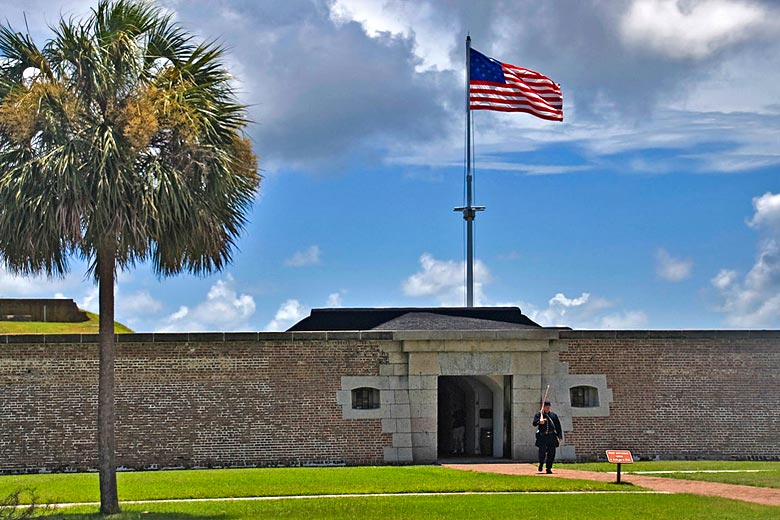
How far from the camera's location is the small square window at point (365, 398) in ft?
83.7

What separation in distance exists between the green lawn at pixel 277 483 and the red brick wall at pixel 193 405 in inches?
49.3

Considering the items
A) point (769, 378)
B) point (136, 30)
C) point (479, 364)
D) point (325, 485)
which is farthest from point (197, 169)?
point (769, 378)

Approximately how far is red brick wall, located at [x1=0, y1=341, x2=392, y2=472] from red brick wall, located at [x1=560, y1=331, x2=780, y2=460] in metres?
4.95

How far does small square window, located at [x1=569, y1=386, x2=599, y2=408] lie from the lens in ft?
85.6

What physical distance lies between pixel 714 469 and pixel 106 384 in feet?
43.4

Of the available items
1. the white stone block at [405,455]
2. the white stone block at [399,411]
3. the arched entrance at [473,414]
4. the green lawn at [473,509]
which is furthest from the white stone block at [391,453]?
the green lawn at [473,509]

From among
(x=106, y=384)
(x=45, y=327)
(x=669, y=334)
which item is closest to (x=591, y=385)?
(x=669, y=334)

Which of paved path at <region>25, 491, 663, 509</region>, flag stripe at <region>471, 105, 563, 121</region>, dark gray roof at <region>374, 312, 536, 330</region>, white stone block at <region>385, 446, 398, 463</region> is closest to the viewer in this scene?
paved path at <region>25, 491, 663, 509</region>

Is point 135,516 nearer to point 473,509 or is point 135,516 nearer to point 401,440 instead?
point 473,509

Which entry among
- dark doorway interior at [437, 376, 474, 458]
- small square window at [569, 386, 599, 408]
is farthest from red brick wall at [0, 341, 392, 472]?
dark doorway interior at [437, 376, 474, 458]

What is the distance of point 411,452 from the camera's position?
83.8 ft

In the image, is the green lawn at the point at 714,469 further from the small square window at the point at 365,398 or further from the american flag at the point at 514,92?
the american flag at the point at 514,92

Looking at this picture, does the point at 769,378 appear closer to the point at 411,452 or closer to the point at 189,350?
the point at 411,452

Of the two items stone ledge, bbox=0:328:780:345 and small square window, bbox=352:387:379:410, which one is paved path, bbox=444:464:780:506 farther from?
stone ledge, bbox=0:328:780:345
